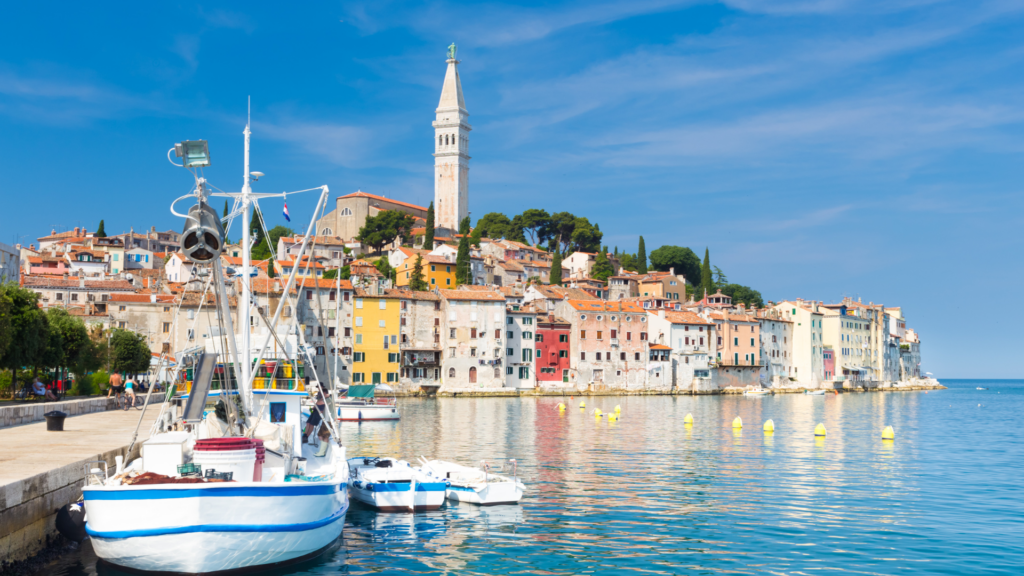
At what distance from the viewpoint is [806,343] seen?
371 feet

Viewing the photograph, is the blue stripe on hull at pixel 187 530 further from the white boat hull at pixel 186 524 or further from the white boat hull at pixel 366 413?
the white boat hull at pixel 366 413

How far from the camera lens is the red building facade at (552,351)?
3457 inches

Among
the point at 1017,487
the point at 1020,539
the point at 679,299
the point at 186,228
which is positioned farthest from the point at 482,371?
the point at 186,228

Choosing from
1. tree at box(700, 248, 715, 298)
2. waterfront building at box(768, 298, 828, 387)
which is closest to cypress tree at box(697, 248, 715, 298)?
tree at box(700, 248, 715, 298)

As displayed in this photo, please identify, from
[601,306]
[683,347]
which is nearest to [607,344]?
[601,306]

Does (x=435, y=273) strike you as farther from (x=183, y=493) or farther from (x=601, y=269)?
(x=183, y=493)

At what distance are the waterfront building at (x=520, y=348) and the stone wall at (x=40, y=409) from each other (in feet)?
182

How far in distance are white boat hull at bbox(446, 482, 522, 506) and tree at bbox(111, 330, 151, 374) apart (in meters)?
39.2

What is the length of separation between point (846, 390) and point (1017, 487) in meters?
96.9

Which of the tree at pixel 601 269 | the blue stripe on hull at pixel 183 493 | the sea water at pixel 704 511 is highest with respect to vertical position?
the tree at pixel 601 269

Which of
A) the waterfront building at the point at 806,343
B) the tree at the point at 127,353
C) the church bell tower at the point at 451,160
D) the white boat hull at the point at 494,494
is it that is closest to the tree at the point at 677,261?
the waterfront building at the point at 806,343

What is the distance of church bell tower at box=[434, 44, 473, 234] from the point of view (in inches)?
5913

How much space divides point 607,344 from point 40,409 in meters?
70.7

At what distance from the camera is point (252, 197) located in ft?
62.3
